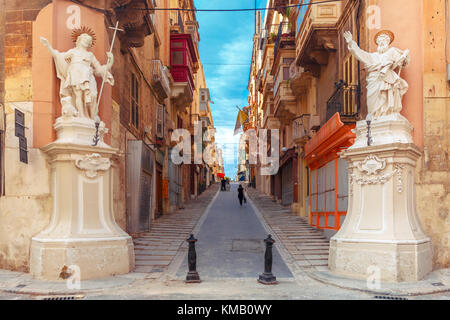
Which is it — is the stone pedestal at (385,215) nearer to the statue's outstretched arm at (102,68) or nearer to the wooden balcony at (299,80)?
the statue's outstretched arm at (102,68)

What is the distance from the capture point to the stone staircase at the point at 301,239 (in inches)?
457

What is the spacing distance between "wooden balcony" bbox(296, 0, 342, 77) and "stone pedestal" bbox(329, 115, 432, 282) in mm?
5885

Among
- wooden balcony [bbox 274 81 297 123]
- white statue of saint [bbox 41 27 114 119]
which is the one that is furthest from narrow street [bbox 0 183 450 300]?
wooden balcony [bbox 274 81 297 123]

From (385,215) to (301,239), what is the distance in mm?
5716

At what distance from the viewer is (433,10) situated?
412 inches

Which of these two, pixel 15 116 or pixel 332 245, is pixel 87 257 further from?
pixel 332 245

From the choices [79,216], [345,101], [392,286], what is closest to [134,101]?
[79,216]

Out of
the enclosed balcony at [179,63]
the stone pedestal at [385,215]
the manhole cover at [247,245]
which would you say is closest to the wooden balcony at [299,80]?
the enclosed balcony at [179,63]

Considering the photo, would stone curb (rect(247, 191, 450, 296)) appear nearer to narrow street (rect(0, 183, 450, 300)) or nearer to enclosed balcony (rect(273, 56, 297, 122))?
narrow street (rect(0, 183, 450, 300))

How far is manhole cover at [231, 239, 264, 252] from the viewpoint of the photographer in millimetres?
12984

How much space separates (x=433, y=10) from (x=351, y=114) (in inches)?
135

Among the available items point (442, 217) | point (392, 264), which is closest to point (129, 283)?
point (392, 264)

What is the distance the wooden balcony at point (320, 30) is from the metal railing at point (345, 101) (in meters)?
2.12

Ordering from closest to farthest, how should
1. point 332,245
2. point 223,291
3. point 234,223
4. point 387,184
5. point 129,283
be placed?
1. point 223,291
2. point 129,283
3. point 387,184
4. point 332,245
5. point 234,223
